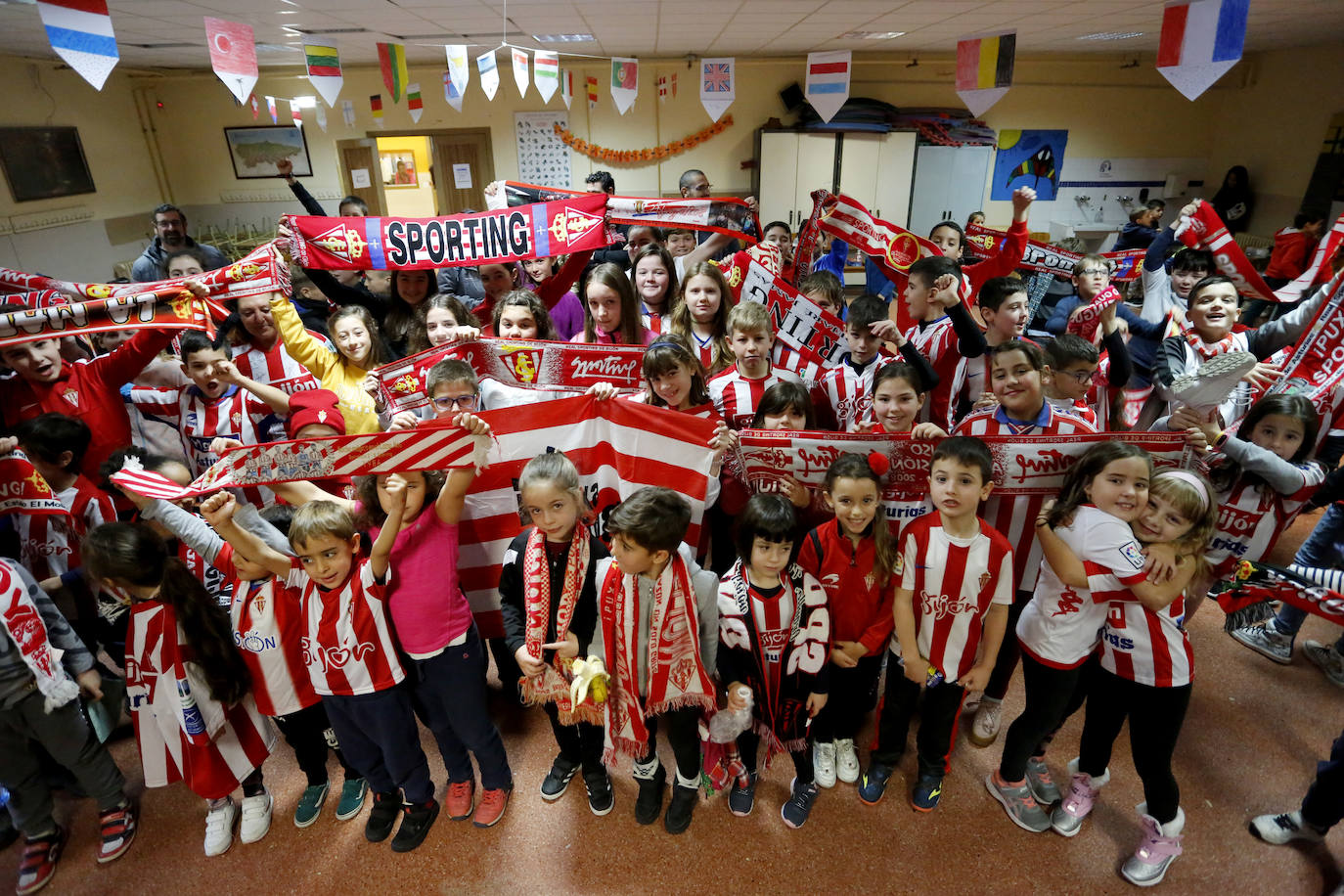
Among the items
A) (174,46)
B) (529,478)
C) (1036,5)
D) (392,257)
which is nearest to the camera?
(529,478)

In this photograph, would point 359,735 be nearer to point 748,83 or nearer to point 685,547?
point 685,547

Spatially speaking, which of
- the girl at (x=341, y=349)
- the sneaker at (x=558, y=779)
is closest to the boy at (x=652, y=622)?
the sneaker at (x=558, y=779)

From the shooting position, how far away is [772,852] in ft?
7.81

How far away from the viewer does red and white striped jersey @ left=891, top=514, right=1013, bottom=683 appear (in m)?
2.18

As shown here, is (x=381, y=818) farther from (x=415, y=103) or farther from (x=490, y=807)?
(x=415, y=103)

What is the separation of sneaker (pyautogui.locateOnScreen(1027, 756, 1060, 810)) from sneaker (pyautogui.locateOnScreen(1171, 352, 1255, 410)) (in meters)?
1.46

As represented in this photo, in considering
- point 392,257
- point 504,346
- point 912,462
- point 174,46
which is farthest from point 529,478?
point 174,46

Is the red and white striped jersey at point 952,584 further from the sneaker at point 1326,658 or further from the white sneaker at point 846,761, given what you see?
the sneaker at point 1326,658

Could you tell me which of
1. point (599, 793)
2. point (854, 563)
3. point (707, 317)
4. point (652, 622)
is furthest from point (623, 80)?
point (599, 793)

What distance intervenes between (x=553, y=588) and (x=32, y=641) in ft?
5.71

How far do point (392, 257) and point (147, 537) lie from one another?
6.13 feet

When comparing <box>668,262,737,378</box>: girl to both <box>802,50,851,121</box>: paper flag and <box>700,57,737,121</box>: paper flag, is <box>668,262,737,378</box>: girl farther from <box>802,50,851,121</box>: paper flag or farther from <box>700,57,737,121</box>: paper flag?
<box>700,57,737,121</box>: paper flag

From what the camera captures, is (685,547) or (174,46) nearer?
(685,547)

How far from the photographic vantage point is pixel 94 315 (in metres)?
2.63
